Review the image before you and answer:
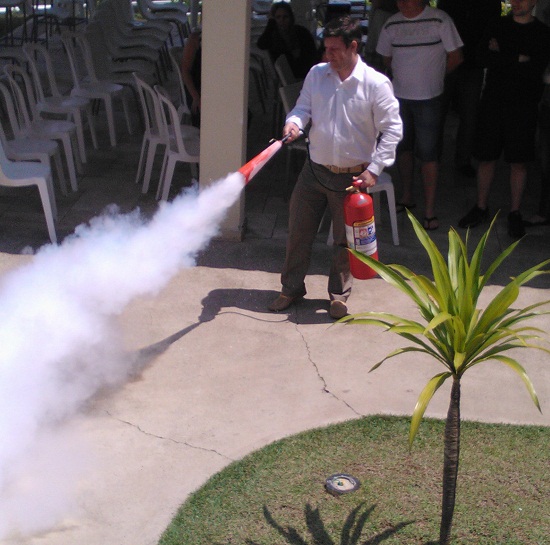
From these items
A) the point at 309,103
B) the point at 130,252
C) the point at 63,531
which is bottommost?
the point at 63,531

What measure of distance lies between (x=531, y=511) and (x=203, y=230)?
2.95 meters

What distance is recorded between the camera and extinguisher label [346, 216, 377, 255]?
566 centimetres

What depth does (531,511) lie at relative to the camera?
4.44 metres

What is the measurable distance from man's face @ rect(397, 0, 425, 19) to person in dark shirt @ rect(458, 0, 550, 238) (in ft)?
2.17

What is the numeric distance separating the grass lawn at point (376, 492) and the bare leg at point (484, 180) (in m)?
3.40

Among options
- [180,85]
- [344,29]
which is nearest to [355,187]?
[344,29]

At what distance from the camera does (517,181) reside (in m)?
7.96

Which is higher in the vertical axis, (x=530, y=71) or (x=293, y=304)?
(x=530, y=71)

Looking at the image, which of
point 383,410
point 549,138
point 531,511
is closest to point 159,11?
point 549,138

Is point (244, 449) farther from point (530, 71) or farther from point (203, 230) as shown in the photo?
point (530, 71)

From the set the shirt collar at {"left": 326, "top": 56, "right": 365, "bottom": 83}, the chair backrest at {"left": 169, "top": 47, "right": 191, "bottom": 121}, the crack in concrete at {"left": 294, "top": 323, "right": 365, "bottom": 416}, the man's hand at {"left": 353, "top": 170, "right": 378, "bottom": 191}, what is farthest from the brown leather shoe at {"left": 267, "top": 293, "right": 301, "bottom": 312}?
the chair backrest at {"left": 169, "top": 47, "right": 191, "bottom": 121}

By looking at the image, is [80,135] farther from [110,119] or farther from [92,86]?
[92,86]

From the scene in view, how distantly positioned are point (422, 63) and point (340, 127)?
84.4 inches

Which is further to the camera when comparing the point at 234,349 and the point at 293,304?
the point at 293,304
